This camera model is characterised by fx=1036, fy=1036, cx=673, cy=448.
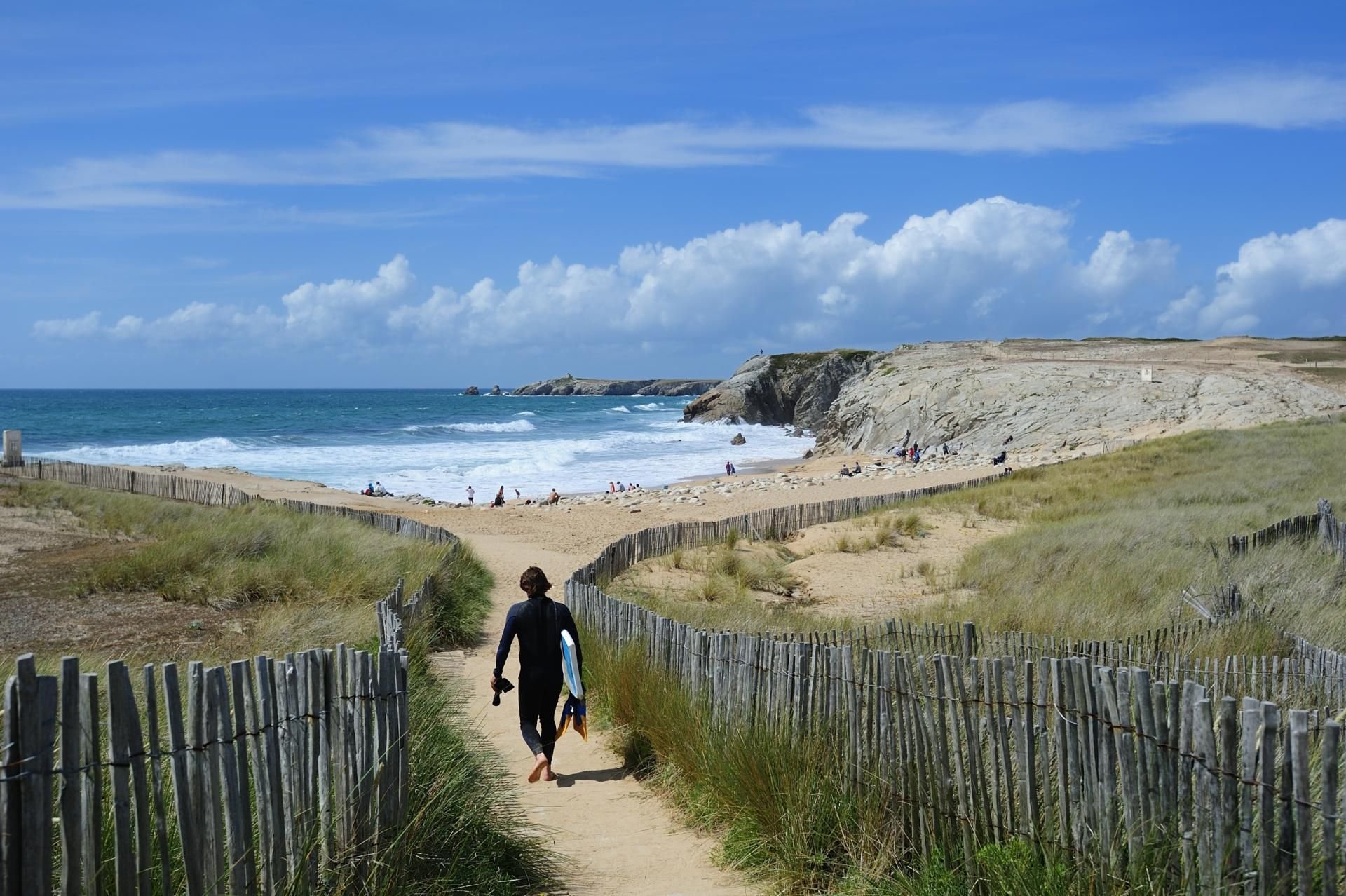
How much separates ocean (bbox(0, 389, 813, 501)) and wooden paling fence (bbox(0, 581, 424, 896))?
40.2m

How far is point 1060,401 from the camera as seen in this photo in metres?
50.6

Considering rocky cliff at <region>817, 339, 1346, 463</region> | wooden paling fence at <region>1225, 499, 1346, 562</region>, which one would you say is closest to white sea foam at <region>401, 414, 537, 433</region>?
rocky cliff at <region>817, 339, 1346, 463</region>

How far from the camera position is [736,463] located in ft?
188

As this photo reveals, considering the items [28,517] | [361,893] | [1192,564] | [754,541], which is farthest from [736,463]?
[361,893]

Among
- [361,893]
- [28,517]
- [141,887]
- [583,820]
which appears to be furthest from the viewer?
[28,517]

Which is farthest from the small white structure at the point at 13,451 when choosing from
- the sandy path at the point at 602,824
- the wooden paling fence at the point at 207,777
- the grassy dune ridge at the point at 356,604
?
the wooden paling fence at the point at 207,777

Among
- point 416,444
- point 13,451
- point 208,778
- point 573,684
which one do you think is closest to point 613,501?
point 13,451

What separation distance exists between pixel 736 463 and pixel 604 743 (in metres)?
49.2

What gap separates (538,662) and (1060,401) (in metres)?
47.7

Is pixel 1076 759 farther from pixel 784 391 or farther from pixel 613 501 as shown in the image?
pixel 784 391

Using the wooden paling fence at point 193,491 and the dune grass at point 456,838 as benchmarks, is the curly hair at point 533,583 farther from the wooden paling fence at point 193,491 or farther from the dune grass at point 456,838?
the wooden paling fence at point 193,491

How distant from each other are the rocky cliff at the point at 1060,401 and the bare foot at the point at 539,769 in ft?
124

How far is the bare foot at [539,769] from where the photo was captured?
7.22m

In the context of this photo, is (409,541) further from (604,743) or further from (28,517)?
(604,743)
